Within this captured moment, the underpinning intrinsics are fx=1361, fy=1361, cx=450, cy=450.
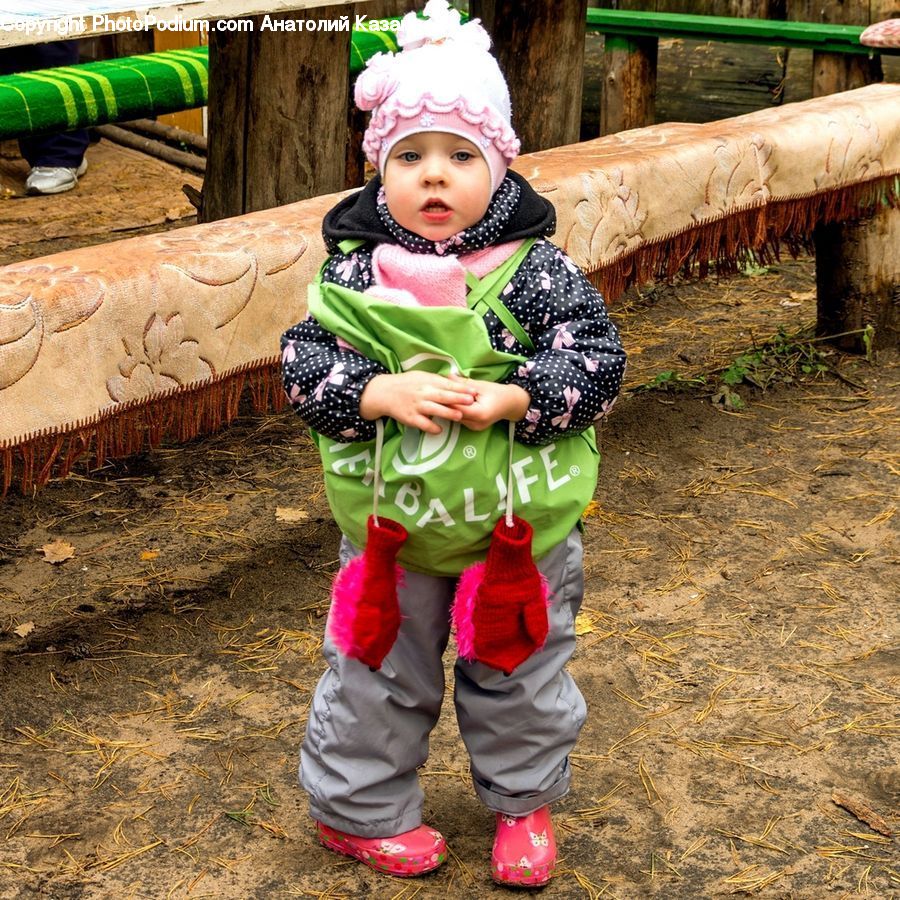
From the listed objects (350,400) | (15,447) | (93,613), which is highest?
(350,400)

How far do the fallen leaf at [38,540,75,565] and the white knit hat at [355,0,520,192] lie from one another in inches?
72.3

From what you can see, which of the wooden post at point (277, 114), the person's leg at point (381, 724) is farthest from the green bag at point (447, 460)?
the wooden post at point (277, 114)

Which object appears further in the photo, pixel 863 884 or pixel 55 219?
pixel 55 219

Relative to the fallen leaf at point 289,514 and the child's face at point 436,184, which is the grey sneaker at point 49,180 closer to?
the fallen leaf at point 289,514

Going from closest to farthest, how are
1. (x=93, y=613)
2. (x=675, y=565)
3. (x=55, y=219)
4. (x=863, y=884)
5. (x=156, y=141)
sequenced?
(x=863, y=884) → (x=93, y=613) → (x=675, y=565) → (x=55, y=219) → (x=156, y=141)

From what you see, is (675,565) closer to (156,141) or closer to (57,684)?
(57,684)

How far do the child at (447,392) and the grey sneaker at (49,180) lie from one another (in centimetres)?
511

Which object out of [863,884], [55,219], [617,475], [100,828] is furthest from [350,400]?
[55,219]

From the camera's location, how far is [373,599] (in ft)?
7.12

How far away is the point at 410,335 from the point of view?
2102 millimetres

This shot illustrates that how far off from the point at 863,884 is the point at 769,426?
227 cm

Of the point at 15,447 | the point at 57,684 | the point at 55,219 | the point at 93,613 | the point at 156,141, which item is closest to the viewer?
the point at 15,447

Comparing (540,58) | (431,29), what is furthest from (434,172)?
(540,58)

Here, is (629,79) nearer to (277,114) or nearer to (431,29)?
(277,114)
